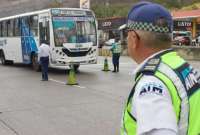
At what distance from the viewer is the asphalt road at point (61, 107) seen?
931 centimetres

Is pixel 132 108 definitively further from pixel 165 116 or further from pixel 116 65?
pixel 116 65

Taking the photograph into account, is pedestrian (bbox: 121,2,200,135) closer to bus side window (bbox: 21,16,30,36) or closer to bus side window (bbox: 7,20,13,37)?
bus side window (bbox: 21,16,30,36)

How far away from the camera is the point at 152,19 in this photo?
235 cm

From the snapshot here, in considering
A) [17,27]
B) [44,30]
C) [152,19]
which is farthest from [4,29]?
[152,19]

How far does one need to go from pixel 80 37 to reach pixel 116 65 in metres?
2.19

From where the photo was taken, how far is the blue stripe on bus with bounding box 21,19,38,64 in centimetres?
2464

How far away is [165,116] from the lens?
83.8 inches

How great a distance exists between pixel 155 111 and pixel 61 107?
9911mm

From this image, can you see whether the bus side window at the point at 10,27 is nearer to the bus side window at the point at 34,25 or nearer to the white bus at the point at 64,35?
the white bus at the point at 64,35

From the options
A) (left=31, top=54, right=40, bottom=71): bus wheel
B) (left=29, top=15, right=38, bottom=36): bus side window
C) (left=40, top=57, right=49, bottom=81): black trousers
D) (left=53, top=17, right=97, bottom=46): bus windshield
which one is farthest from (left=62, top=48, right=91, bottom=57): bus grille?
(left=40, top=57, right=49, bottom=81): black trousers

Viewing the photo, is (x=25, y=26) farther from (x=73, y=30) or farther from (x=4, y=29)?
(x=4, y=29)

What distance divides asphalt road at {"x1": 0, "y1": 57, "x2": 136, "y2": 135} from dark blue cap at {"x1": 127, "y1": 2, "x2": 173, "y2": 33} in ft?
21.4

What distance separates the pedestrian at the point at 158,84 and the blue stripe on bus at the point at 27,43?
867 inches

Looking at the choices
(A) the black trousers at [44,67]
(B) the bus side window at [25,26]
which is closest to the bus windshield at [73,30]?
(A) the black trousers at [44,67]
